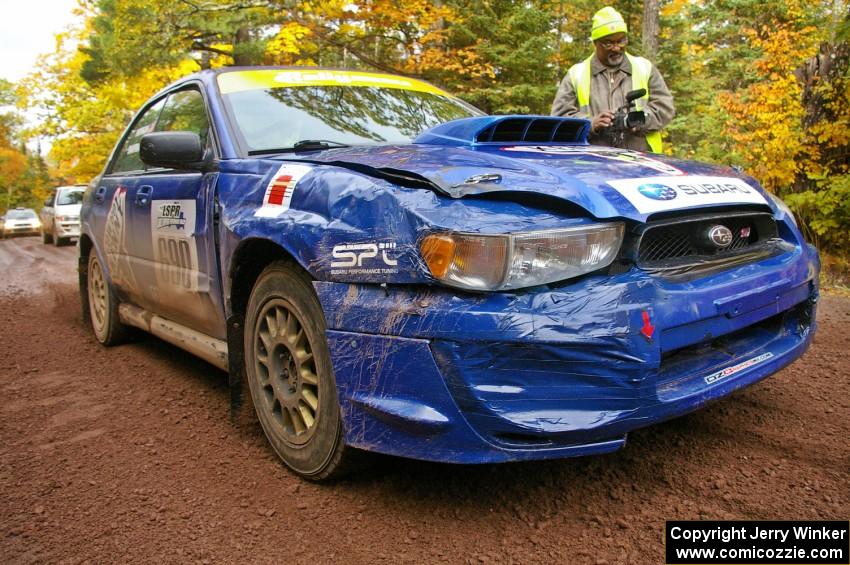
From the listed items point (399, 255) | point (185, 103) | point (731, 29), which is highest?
point (731, 29)

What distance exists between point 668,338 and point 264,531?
1.44 meters

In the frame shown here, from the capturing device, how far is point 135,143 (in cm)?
437

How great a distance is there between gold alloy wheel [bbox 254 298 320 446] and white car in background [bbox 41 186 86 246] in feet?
57.5

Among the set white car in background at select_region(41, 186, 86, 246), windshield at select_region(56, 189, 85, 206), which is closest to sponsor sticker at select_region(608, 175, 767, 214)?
white car in background at select_region(41, 186, 86, 246)

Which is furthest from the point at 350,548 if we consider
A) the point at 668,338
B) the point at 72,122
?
the point at 72,122

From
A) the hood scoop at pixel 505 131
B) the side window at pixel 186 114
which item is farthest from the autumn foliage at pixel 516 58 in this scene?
the side window at pixel 186 114

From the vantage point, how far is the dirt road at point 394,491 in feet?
6.57

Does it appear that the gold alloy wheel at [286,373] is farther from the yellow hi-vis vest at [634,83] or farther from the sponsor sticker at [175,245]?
the yellow hi-vis vest at [634,83]

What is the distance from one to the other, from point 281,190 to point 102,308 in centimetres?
299

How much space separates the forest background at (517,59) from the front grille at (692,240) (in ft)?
15.5

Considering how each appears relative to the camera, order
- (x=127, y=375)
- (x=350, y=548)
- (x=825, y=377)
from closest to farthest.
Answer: (x=350, y=548) < (x=825, y=377) < (x=127, y=375)

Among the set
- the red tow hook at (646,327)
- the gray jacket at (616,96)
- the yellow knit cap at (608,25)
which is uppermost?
the yellow knit cap at (608,25)

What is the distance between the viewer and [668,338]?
1.95m

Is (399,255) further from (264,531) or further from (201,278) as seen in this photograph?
(201,278)
